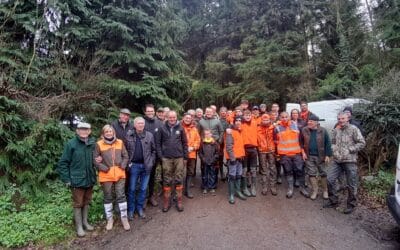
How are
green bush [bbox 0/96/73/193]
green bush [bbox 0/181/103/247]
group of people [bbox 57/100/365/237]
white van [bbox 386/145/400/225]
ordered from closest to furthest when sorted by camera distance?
white van [bbox 386/145/400/225] < green bush [bbox 0/181/103/247] < group of people [bbox 57/100/365/237] < green bush [bbox 0/96/73/193]

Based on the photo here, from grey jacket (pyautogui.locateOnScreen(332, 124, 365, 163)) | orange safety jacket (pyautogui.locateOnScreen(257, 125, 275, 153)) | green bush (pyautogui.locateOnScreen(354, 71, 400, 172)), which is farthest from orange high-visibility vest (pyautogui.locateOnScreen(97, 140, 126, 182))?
green bush (pyautogui.locateOnScreen(354, 71, 400, 172))

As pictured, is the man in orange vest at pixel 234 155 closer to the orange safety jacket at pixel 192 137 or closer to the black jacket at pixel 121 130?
the orange safety jacket at pixel 192 137

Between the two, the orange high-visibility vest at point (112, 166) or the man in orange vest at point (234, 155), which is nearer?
the orange high-visibility vest at point (112, 166)

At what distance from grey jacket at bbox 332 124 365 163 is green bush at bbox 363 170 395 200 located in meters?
1.56

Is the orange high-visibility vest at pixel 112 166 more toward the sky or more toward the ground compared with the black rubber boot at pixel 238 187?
more toward the sky

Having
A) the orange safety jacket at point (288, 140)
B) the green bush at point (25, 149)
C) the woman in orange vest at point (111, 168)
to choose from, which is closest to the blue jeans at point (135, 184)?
the woman in orange vest at point (111, 168)

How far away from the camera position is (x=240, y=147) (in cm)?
712

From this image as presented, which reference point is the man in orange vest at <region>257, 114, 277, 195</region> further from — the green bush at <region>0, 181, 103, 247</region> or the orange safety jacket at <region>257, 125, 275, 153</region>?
the green bush at <region>0, 181, 103, 247</region>

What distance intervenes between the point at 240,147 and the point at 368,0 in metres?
18.3

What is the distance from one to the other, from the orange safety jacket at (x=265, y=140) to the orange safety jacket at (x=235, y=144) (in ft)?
1.86

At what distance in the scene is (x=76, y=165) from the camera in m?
5.55

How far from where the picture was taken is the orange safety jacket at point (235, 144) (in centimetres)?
700

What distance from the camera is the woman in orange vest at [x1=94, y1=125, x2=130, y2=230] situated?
5.70m

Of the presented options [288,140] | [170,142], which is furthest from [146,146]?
[288,140]
